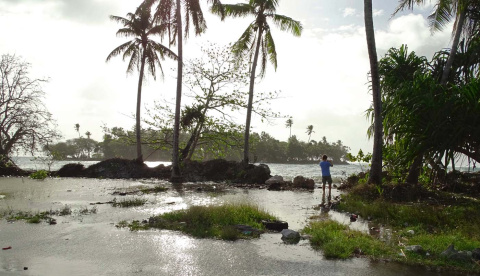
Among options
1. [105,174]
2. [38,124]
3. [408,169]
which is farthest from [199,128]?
[408,169]

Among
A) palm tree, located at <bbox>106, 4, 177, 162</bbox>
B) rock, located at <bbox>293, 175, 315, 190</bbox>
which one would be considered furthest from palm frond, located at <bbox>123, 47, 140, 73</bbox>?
rock, located at <bbox>293, 175, 315, 190</bbox>

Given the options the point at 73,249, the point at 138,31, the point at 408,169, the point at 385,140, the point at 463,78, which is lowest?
the point at 73,249

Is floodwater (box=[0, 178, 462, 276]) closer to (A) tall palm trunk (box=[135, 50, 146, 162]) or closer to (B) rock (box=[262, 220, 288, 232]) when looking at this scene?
(B) rock (box=[262, 220, 288, 232])

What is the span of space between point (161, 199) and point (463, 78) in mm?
13767

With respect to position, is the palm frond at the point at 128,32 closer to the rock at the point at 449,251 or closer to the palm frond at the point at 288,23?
the palm frond at the point at 288,23

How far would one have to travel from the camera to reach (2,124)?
A: 2523cm

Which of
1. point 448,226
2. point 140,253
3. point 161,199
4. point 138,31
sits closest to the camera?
point 140,253

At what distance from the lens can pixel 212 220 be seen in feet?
27.7

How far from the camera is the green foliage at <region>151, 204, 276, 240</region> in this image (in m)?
7.44

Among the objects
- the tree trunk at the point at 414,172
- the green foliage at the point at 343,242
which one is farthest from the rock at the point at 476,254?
the tree trunk at the point at 414,172

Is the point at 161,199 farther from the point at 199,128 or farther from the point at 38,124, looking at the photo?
the point at 38,124

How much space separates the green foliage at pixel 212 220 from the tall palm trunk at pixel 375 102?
675cm

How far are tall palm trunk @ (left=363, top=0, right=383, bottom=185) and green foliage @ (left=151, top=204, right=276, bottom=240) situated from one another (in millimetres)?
6746

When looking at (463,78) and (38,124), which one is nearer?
(463,78)
